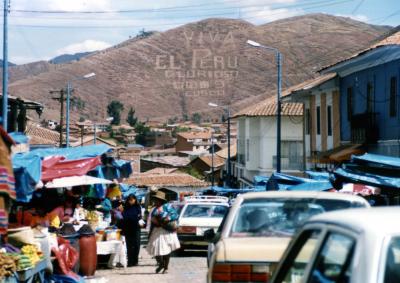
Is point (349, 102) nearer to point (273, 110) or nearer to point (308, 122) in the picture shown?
point (308, 122)

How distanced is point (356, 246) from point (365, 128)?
30198 mm

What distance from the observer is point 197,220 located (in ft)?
86.0

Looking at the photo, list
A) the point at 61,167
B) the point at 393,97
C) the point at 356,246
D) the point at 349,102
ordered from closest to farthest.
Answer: the point at 356,246, the point at 61,167, the point at 393,97, the point at 349,102

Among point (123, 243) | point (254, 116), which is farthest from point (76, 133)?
point (123, 243)

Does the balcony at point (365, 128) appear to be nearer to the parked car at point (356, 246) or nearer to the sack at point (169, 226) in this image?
the sack at point (169, 226)

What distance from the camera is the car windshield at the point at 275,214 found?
10758 mm

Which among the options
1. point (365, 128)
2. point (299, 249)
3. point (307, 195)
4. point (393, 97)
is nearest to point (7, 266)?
Answer: point (307, 195)

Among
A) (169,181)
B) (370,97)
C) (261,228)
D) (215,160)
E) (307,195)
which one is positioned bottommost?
(169,181)

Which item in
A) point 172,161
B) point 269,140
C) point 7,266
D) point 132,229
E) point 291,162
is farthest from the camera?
point 172,161

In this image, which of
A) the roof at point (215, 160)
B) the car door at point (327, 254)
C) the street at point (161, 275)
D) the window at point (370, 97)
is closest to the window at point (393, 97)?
the window at point (370, 97)

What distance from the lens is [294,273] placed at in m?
7.13

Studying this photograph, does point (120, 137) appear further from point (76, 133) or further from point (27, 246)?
point (27, 246)

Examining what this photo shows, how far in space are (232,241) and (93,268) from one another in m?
7.88

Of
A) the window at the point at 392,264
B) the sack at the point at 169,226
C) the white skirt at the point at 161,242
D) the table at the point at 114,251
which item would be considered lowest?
the table at the point at 114,251
